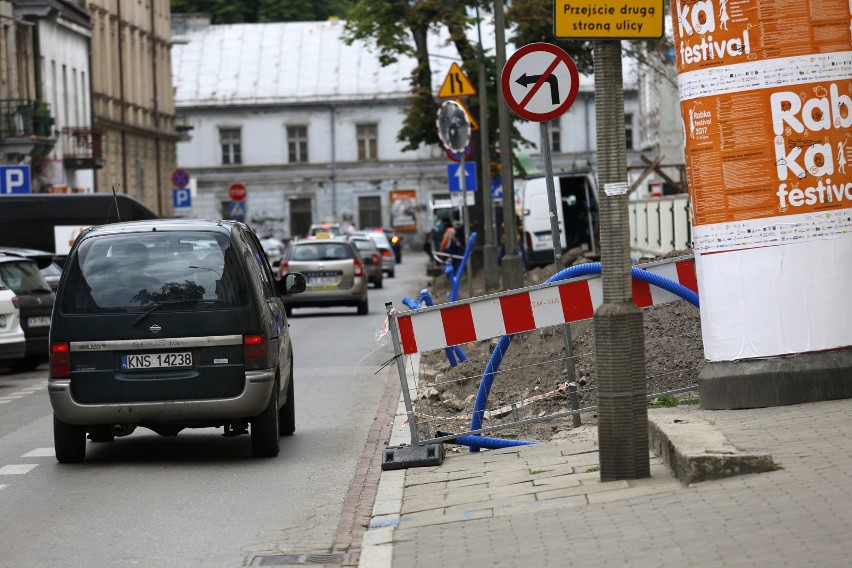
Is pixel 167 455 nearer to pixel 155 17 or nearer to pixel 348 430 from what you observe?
pixel 348 430

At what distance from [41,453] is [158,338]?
174cm

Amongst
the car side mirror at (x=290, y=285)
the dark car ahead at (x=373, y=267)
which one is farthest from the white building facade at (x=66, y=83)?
the car side mirror at (x=290, y=285)

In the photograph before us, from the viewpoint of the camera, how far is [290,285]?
13.9 m

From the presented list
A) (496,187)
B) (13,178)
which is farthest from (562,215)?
(13,178)

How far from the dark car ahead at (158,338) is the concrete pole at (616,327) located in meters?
3.74

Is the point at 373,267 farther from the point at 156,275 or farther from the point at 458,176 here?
the point at 156,275

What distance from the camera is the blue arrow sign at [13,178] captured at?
35.2 meters

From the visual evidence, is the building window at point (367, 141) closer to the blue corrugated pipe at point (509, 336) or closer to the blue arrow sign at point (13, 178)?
the blue arrow sign at point (13, 178)


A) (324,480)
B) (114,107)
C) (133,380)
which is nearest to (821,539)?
(324,480)

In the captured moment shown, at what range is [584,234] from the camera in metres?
46.1

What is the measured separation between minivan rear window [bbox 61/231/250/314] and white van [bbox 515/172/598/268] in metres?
31.3

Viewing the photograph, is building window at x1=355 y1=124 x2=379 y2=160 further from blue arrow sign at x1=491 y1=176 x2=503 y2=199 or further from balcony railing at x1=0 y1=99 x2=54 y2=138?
blue arrow sign at x1=491 y1=176 x2=503 y2=199

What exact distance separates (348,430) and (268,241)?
5686 centimetres

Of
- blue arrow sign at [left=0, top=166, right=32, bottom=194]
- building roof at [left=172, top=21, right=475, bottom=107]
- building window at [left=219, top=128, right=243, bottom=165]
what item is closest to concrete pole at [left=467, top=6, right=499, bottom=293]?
blue arrow sign at [left=0, top=166, right=32, bottom=194]
